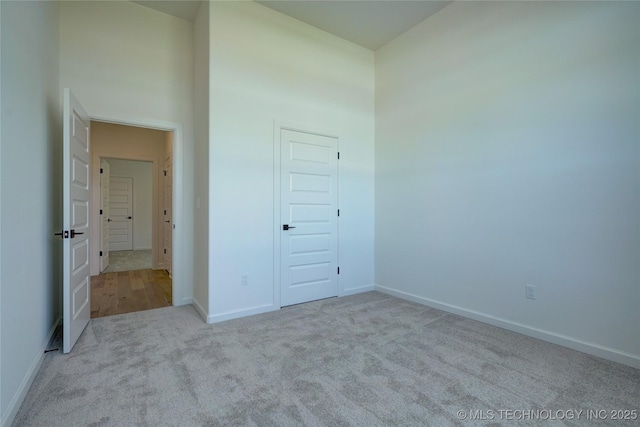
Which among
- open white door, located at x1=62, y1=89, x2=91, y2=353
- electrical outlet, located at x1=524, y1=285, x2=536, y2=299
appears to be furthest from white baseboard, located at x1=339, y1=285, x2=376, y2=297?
open white door, located at x1=62, y1=89, x2=91, y2=353

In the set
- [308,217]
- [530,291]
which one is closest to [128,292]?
[308,217]

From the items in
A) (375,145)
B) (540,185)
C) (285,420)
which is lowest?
(285,420)

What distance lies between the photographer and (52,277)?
2.66 m

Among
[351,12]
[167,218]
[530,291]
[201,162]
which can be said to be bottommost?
[530,291]

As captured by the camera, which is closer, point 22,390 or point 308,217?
point 22,390

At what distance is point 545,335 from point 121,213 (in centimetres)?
951

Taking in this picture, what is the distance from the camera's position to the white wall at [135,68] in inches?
122

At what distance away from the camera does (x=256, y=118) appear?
3.28 meters

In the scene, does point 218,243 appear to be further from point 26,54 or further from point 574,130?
point 574,130

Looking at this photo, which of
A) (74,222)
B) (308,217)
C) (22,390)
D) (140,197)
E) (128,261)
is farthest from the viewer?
(140,197)

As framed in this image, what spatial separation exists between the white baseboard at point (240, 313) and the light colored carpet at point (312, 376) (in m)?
0.09

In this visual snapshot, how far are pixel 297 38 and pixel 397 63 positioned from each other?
52.1 inches

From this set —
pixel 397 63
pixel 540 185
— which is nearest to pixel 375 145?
pixel 397 63

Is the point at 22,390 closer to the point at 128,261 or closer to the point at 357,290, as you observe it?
the point at 357,290
